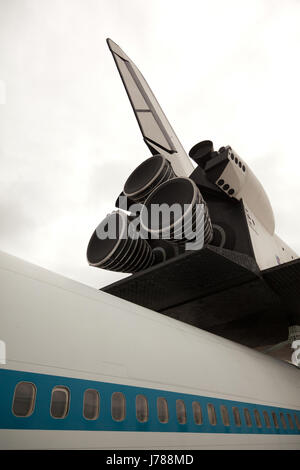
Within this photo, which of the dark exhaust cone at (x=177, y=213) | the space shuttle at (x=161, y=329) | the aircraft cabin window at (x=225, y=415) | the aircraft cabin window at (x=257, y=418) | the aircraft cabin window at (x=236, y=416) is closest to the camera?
the space shuttle at (x=161, y=329)

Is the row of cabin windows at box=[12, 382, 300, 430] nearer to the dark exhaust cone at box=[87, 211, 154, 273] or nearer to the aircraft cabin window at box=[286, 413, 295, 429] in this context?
the aircraft cabin window at box=[286, 413, 295, 429]

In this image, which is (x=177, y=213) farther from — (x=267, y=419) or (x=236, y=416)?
(x=267, y=419)

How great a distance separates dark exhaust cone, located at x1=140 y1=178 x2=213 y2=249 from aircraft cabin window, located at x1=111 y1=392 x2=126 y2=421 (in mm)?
5010

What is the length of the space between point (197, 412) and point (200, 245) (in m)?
4.93

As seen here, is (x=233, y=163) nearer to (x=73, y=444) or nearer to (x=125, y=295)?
(x=125, y=295)

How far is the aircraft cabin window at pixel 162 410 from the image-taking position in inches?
184

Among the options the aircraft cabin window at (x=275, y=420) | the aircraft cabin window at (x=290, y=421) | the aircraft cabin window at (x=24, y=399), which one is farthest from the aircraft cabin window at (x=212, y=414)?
the aircraft cabin window at (x=290, y=421)

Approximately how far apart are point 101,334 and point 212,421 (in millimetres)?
2638

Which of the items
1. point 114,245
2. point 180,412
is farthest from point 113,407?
point 114,245

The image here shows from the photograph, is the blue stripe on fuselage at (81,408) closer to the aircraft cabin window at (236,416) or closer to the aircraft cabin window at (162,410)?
the aircraft cabin window at (162,410)

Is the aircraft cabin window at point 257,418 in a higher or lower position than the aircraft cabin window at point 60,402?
higher

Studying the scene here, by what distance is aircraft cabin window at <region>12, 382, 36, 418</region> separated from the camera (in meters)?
3.20

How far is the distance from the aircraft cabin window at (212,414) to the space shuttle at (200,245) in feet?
13.9
